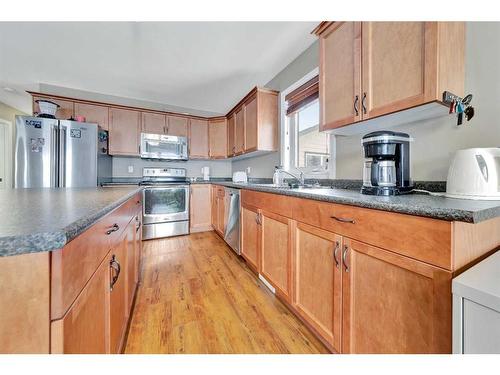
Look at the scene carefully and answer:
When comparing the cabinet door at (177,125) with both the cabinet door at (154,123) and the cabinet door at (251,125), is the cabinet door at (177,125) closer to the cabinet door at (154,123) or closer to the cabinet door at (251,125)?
the cabinet door at (154,123)

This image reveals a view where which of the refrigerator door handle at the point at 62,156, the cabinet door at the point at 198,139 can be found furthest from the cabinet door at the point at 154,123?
the refrigerator door handle at the point at 62,156

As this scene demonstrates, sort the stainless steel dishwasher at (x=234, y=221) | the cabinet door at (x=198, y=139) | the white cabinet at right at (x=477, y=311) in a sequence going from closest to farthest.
→ the white cabinet at right at (x=477, y=311), the stainless steel dishwasher at (x=234, y=221), the cabinet door at (x=198, y=139)

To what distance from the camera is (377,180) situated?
1.11 metres

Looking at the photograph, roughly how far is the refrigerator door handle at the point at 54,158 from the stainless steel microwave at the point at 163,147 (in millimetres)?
1057

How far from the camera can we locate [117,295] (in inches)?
38.1

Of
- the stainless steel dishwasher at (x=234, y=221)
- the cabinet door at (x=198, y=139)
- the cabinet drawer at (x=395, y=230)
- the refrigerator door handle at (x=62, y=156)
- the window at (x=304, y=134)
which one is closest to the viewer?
the cabinet drawer at (x=395, y=230)

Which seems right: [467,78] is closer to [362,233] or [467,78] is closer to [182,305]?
[362,233]

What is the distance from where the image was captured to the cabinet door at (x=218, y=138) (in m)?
4.05

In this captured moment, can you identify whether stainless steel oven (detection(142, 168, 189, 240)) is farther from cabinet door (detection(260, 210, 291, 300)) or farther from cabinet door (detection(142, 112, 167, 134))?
cabinet door (detection(260, 210, 291, 300))

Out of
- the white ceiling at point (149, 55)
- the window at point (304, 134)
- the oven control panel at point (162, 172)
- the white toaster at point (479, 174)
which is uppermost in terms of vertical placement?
Result: the white ceiling at point (149, 55)
